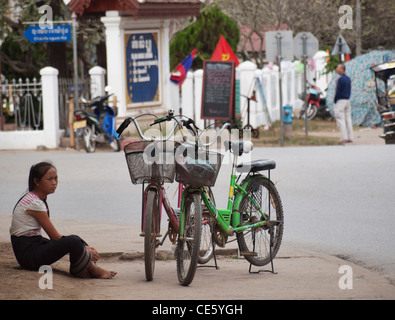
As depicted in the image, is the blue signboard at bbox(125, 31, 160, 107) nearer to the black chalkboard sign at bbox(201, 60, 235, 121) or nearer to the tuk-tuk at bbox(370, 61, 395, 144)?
the black chalkboard sign at bbox(201, 60, 235, 121)

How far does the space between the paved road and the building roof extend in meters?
4.85

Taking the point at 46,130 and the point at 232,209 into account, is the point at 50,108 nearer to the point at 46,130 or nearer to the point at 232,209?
the point at 46,130

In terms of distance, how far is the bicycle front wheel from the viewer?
6617 mm

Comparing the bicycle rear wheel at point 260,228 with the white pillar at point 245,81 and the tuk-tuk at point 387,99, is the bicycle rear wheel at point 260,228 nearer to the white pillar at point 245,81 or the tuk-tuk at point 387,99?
the tuk-tuk at point 387,99

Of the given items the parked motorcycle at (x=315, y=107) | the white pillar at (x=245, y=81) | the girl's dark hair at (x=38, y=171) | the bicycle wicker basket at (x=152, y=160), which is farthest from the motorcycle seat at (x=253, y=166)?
the parked motorcycle at (x=315, y=107)

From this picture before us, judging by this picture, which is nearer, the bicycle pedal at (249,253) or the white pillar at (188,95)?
the bicycle pedal at (249,253)

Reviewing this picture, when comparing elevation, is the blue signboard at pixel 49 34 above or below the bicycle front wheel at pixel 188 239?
above

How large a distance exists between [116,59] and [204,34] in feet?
37.3

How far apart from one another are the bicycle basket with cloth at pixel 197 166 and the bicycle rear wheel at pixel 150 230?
260mm

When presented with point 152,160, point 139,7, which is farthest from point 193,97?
point 152,160

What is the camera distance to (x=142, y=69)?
22547 mm

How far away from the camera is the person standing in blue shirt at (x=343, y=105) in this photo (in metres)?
21.6
